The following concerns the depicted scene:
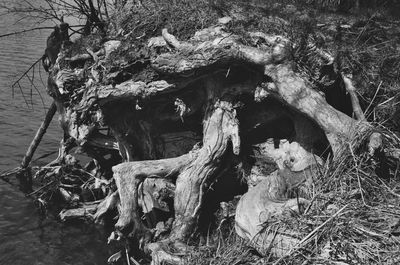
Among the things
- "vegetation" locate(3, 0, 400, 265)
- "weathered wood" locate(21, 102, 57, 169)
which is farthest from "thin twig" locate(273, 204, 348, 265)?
"weathered wood" locate(21, 102, 57, 169)

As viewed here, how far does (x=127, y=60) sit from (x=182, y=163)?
6.83 feet

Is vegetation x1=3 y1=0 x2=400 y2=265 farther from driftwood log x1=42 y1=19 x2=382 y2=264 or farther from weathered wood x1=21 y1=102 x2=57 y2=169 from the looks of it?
weathered wood x1=21 y1=102 x2=57 y2=169

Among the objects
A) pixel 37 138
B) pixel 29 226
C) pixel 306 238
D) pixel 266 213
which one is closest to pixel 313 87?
pixel 266 213

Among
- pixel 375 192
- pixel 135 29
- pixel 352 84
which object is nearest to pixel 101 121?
pixel 135 29

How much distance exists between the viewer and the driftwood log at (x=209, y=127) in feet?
21.0

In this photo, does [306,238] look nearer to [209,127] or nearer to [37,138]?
[209,127]

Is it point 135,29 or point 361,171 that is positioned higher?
point 135,29

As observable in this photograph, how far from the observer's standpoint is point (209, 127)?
7.36m

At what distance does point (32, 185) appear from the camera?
10812 mm

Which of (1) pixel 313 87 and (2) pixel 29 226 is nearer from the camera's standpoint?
(1) pixel 313 87

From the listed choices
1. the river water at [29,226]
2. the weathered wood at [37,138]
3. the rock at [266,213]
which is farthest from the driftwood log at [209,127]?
the weathered wood at [37,138]

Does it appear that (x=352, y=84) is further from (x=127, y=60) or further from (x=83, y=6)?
(x=83, y=6)

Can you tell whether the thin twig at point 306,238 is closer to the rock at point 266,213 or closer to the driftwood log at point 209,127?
the rock at point 266,213

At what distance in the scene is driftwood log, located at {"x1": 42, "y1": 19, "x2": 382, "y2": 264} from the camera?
6387 millimetres
